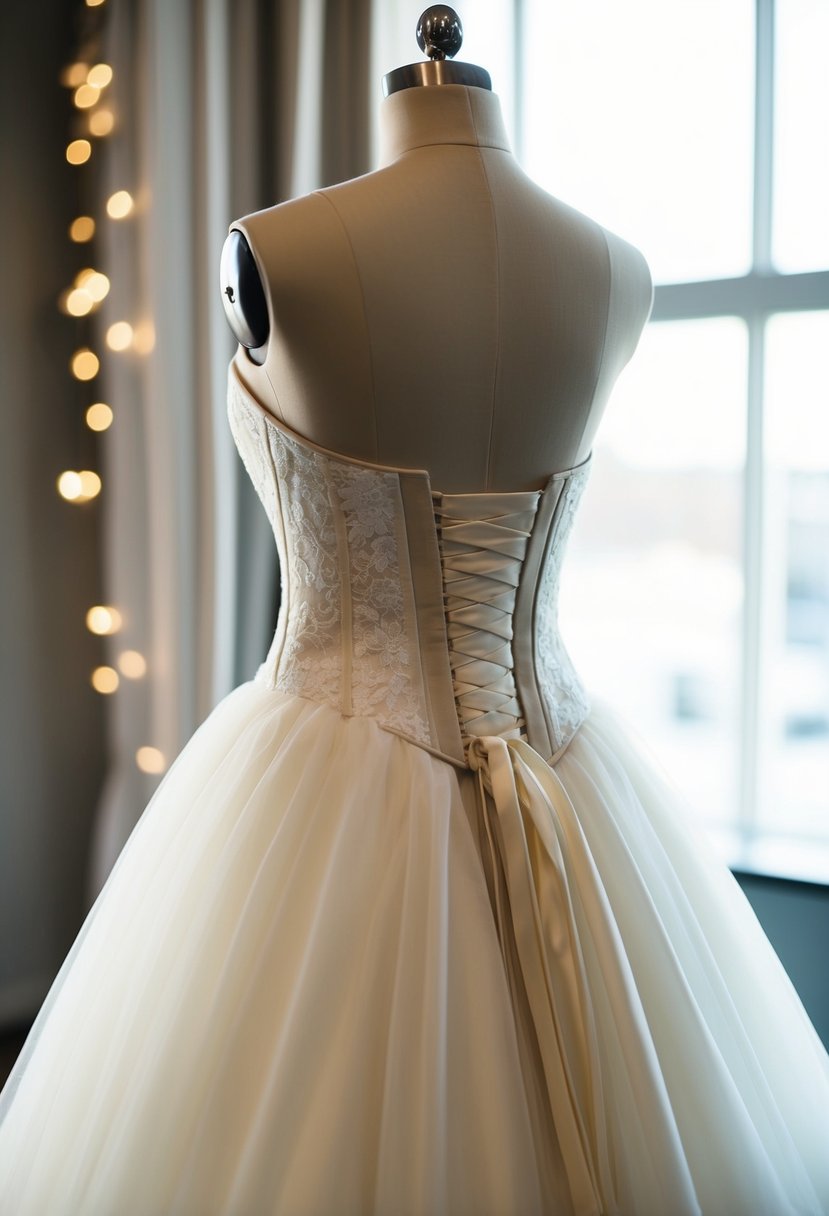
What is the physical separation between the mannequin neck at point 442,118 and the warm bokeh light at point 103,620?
126 cm

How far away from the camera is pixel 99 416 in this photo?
2.01m

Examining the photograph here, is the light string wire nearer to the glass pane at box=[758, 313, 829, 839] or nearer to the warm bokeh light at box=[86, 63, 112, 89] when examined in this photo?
the warm bokeh light at box=[86, 63, 112, 89]

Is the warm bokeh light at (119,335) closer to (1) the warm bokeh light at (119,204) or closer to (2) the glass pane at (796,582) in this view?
(1) the warm bokeh light at (119,204)

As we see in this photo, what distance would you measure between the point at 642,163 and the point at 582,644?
3.15 feet

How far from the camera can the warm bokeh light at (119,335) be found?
6.30ft

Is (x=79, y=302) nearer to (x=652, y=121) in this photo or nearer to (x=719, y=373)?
(x=652, y=121)

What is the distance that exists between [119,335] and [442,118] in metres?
1.12

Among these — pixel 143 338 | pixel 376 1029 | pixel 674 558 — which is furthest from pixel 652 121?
pixel 376 1029

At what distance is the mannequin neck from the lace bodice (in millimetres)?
324

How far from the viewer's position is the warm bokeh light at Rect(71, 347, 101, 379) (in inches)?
79.3

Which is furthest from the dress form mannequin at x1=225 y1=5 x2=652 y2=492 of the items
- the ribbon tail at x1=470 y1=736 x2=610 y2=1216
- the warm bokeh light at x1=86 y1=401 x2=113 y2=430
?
the warm bokeh light at x1=86 y1=401 x2=113 y2=430

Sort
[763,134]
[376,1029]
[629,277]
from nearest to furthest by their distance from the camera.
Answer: [376,1029] → [629,277] → [763,134]

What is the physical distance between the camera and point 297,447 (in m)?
0.97

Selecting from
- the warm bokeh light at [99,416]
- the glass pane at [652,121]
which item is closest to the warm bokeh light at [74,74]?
the warm bokeh light at [99,416]
